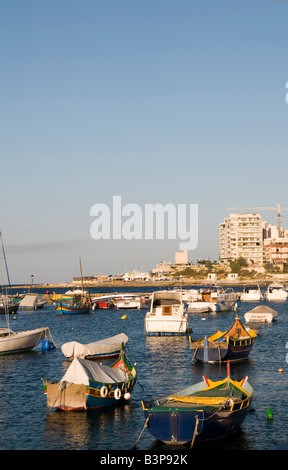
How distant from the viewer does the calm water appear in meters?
28.9

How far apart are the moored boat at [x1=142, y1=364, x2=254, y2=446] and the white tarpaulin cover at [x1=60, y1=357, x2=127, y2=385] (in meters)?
5.68

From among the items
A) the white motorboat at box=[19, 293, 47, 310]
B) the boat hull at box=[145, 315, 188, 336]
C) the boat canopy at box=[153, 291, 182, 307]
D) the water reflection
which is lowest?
the white motorboat at box=[19, 293, 47, 310]

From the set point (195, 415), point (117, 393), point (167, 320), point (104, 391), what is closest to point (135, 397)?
point (117, 393)

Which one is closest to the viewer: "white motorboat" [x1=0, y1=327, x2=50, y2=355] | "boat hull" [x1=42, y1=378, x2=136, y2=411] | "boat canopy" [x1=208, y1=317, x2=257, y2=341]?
"boat hull" [x1=42, y1=378, x2=136, y2=411]

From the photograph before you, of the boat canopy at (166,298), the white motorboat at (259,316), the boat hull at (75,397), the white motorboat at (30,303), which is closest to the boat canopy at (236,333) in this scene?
the boat hull at (75,397)

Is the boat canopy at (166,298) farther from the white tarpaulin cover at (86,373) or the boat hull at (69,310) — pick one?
the boat hull at (69,310)

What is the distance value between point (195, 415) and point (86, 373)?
9.09 meters

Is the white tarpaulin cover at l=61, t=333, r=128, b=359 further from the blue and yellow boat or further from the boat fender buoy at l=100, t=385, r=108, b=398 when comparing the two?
the blue and yellow boat

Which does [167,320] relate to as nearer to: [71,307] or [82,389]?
[82,389]

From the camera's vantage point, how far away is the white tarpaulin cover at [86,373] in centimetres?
3316

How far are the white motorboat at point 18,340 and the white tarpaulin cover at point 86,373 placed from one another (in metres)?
24.5

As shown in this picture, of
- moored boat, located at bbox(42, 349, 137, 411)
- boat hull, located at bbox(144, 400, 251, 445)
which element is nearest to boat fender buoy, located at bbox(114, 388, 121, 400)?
moored boat, located at bbox(42, 349, 137, 411)

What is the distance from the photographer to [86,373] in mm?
33219
